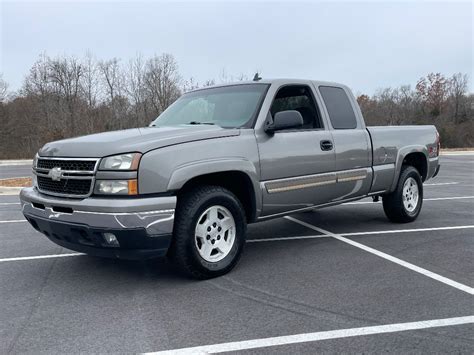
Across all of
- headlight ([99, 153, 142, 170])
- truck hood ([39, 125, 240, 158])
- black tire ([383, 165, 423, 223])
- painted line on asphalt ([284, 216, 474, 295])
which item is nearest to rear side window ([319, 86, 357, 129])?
black tire ([383, 165, 423, 223])

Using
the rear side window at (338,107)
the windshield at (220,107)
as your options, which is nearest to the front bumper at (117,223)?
the windshield at (220,107)

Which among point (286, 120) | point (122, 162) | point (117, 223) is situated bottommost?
point (117, 223)

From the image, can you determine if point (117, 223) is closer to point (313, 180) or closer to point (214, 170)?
point (214, 170)

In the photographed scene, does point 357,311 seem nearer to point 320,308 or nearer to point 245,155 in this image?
point 320,308

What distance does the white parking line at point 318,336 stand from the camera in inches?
114

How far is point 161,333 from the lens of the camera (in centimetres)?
315

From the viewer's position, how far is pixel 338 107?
5.91 metres

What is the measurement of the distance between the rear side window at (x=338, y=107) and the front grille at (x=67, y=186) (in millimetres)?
3230

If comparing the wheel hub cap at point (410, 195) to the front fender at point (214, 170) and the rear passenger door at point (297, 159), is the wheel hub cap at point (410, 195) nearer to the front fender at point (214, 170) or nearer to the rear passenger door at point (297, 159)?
the rear passenger door at point (297, 159)

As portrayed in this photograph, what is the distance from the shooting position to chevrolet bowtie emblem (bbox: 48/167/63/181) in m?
4.03

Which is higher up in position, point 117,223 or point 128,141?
point 128,141

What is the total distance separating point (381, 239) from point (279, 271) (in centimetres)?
199

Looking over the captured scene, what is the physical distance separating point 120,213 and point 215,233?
1.08 metres

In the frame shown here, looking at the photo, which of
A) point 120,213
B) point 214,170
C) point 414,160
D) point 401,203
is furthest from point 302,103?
point 120,213
